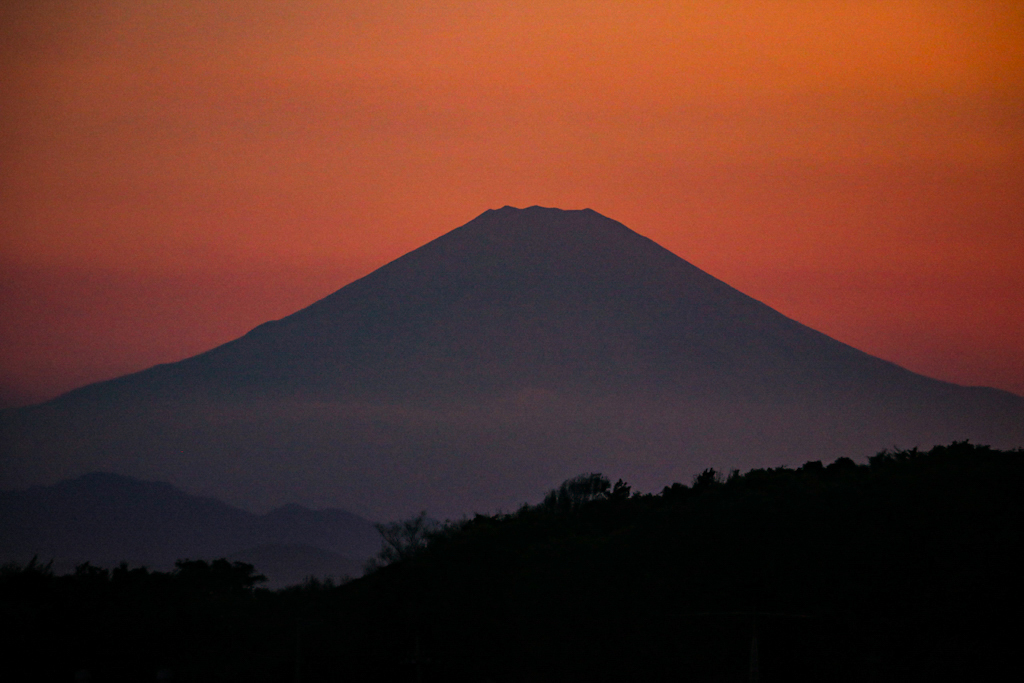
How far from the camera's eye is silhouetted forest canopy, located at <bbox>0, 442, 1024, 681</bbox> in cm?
3177

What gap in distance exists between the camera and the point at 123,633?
4247cm

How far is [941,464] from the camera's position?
40.6 metres

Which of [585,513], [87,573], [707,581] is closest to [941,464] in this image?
[707,581]

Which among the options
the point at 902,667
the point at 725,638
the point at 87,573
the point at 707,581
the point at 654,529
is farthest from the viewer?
the point at 87,573

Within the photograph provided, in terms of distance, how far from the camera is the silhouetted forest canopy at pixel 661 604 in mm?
31766

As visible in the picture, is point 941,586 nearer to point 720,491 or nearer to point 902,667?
point 902,667

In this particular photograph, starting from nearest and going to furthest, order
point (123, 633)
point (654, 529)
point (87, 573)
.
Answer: point (654, 529)
point (123, 633)
point (87, 573)

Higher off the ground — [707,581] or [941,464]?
[941,464]

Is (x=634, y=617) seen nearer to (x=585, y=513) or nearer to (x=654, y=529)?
(x=654, y=529)

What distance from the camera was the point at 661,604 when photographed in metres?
35.8

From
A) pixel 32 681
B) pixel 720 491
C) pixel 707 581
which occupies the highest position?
pixel 720 491

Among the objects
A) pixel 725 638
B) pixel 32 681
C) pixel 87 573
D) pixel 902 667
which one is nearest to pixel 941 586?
pixel 902 667

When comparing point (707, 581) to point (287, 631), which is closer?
point (707, 581)

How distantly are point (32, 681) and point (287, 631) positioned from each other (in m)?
9.35
